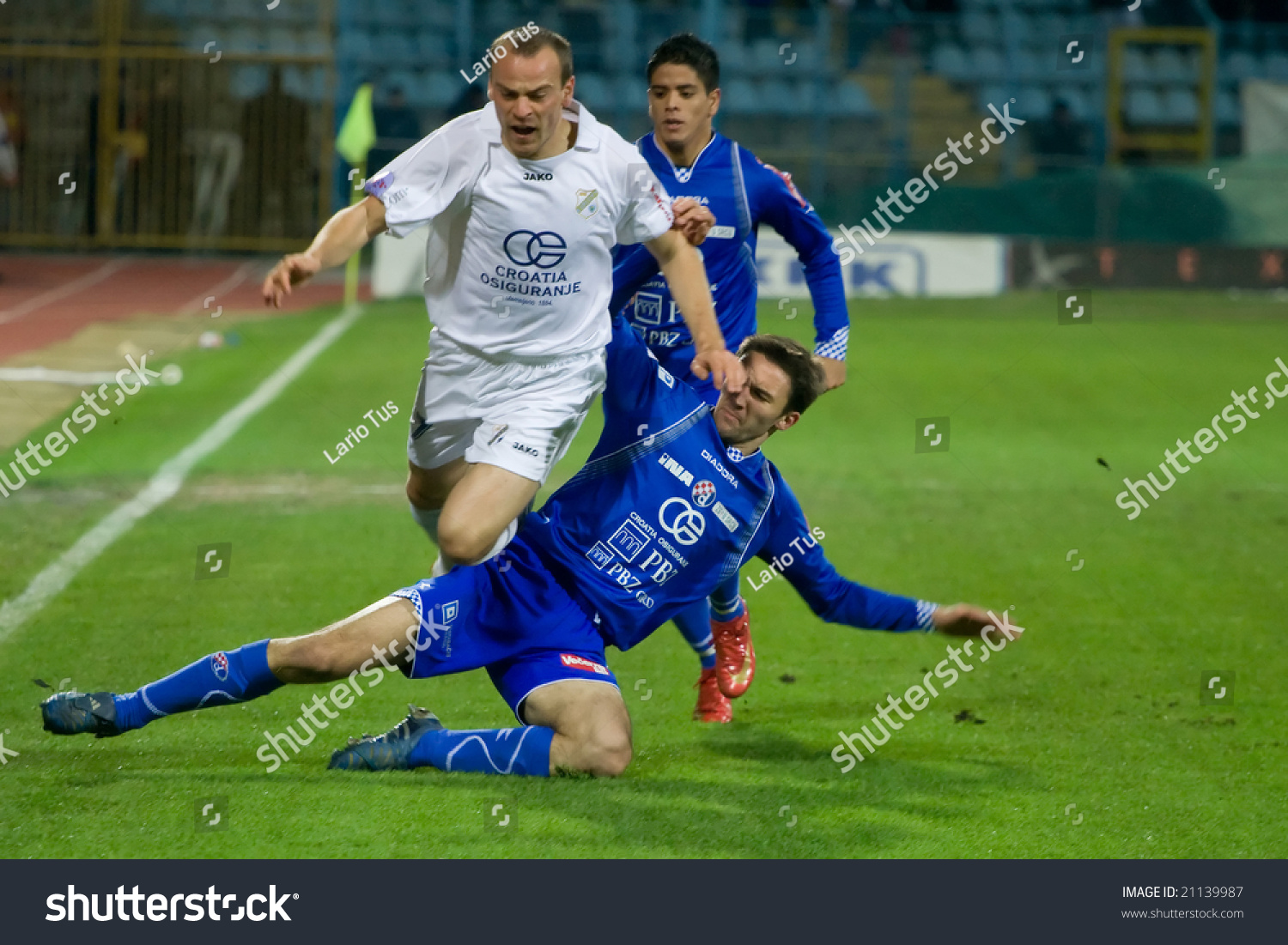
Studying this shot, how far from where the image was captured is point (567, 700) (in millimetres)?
4328

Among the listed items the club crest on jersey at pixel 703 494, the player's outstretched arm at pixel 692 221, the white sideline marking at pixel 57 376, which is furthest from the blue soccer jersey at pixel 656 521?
the white sideline marking at pixel 57 376

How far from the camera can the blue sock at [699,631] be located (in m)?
5.32

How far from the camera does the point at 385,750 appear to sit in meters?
4.41

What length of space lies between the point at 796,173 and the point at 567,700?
53.6 ft

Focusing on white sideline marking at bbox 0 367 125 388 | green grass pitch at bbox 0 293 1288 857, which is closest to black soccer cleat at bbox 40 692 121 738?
green grass pitch at bbox 0 293 1288 857

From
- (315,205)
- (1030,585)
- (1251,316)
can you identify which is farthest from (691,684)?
(315,205)

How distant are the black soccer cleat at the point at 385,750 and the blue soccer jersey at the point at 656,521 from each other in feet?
1.98

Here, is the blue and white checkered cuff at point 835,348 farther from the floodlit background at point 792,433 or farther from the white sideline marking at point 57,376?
the white sideline marking at point 57,376

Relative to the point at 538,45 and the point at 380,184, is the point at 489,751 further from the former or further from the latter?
the point at 538,45

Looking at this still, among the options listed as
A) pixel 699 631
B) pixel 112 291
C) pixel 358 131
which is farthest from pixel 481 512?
pixel 112 291

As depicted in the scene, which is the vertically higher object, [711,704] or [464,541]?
[464,541]

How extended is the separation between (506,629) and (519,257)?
1.19 m

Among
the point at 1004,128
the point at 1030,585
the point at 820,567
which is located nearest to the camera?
the point at 820,567

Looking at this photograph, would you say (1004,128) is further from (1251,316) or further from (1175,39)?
(1251,316)
